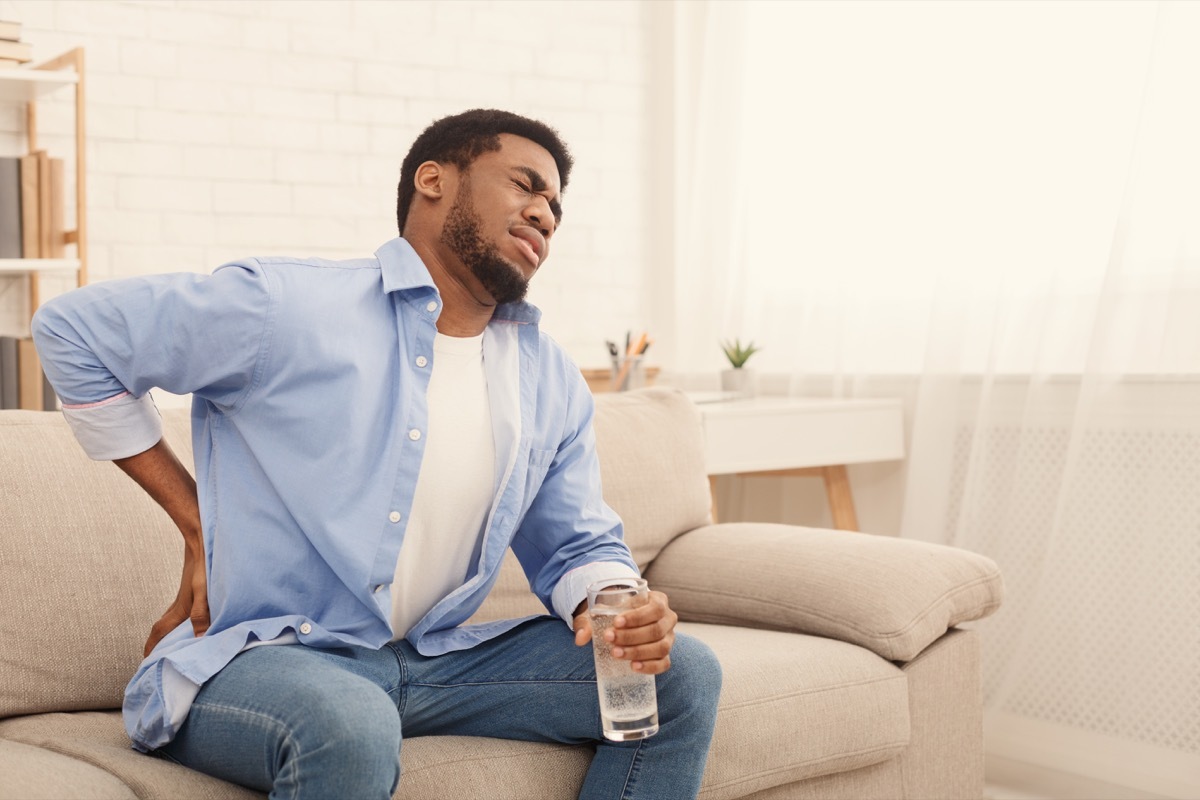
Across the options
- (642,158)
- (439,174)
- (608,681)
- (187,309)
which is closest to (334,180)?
(642,158)

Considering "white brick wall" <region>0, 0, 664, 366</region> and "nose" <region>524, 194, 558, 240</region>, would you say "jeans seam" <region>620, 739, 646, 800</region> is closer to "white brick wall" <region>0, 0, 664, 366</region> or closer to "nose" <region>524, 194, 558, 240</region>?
"nose" <region>524, 194, 558, 240</region>

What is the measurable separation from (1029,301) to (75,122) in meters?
2.09

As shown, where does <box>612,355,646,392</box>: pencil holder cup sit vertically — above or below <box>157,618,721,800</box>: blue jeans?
above

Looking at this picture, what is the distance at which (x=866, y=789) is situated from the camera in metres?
1.96

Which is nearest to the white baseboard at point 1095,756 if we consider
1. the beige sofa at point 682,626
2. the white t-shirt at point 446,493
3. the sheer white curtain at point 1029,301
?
the sheer white curtain at point 1029,301

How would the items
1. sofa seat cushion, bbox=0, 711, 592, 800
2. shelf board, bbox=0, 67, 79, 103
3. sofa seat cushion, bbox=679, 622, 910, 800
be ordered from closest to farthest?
sofa seat cushion, bbox=0, 711, 592, 800
sofa seat cushion, bbox=679, 622, 910, 800
shelf board, bbox=0, 67, 79, 103

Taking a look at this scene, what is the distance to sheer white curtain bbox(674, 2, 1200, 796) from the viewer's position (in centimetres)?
242

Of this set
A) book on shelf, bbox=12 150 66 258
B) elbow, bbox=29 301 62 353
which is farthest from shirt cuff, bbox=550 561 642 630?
book on shelf, bbox=12 150 66 258

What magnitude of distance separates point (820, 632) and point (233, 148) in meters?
1.92

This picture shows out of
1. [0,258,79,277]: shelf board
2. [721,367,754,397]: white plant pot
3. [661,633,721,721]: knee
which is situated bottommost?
[661,633,721,721]: knee

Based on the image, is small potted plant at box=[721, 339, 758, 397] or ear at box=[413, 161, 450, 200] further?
small potted plant at box=[721, 339, 758, 397]

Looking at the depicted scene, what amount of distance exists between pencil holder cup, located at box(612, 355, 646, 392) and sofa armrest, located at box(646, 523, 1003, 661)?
0.79 meters

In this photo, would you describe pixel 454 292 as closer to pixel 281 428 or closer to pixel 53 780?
pixel 281 428

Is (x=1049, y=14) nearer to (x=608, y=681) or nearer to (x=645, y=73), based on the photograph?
(x=645, y=73)
